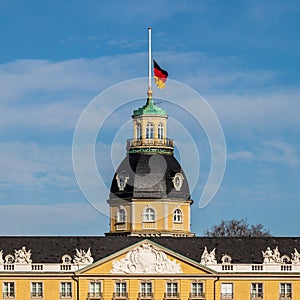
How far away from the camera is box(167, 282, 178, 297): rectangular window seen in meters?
158

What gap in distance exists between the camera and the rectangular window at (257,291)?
157000 millimetres

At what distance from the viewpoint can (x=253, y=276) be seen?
516ft

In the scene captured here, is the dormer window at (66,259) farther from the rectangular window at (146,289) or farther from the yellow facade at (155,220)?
the yellow facade at (155,220)

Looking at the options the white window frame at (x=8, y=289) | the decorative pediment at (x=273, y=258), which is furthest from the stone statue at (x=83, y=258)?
the decorative pediment at (x=273, y=258)

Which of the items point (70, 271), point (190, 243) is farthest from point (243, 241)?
point (70, 271)

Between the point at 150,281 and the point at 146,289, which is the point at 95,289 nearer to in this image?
the point at 146,289

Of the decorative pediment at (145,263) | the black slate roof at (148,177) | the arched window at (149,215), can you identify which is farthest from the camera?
the black slate roof at (148,177)

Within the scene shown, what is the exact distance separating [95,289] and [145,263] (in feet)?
16.4

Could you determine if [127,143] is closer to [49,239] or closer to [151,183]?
[151,183]

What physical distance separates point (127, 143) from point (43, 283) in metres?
20.8

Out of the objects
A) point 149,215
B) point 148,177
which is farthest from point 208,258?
point 148,177

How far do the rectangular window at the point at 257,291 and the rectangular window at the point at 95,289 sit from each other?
13.5 metres

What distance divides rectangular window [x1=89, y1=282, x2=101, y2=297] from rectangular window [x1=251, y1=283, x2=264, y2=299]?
1350cm

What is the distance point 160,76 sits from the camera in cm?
17038
